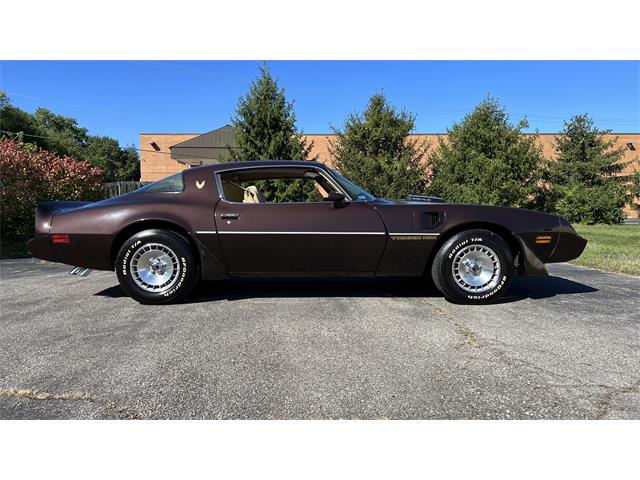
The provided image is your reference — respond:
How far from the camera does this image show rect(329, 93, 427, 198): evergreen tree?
1252 cm

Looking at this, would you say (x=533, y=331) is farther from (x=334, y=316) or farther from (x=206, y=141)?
(x=206, y=141)

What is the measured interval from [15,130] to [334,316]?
38.8 meters

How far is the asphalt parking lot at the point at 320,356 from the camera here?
1854 mm

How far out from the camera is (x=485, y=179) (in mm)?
12672

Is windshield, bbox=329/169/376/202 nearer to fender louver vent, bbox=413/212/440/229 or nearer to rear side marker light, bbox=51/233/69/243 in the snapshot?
fender louver vent, bbox=413/212/440/229

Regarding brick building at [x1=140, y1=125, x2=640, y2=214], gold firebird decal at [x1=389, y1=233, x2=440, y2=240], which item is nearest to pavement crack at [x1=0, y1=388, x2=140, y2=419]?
gold firebird decal at [x1=389, y1=233, x2=440, y2=240]

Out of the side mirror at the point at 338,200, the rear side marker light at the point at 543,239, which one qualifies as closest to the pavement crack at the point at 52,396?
the side mirror at the point at 338,200

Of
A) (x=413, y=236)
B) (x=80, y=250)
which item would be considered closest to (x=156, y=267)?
(x=80, y=250)

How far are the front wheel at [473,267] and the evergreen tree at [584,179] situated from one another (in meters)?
14.8

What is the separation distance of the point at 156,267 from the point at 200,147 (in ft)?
60.3

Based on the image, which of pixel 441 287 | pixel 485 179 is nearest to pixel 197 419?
pixel 441 287

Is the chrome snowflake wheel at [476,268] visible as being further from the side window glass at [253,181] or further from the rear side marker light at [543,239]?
the side window glass at [253,181]

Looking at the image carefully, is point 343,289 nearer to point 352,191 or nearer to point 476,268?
point 352,191

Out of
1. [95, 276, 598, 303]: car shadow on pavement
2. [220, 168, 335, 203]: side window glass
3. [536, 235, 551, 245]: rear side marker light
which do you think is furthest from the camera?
[95, 276, 598, 303]: car shadow on pavement
